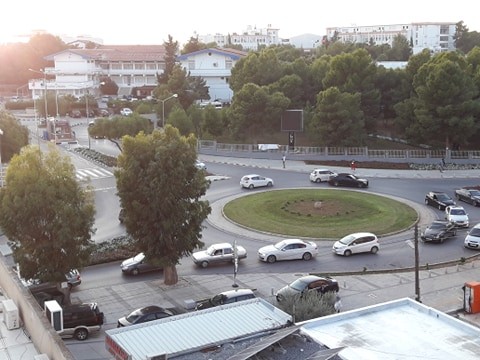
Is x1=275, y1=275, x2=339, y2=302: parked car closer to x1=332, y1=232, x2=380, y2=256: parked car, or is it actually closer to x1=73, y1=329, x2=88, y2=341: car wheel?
x1=332, y1=232, x2=380, y2=256: parked car

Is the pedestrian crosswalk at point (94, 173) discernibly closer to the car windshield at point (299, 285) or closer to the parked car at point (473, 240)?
the car windshield at point (299, 285)

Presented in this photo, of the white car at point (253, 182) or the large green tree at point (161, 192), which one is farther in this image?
the white car at point (253, 182)

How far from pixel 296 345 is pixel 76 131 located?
222ft

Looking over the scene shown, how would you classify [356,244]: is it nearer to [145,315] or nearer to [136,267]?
[136,267]

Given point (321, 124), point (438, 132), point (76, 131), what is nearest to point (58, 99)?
point (76, 131)

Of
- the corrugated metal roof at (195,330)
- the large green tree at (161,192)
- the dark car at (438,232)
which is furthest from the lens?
the dark car at (438,232)

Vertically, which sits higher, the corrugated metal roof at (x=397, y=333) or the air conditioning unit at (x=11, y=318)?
the air conditioning unit at (x=11, y=318)

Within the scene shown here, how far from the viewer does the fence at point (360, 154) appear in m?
55.8

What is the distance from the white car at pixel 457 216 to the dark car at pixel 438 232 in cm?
139

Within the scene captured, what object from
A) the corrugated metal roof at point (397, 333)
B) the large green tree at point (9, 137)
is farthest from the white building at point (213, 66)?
the corrugated metal roof at point (397, 333)

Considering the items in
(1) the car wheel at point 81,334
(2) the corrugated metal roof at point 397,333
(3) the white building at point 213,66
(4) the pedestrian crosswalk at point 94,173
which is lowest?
(1) the car wheel at point 81,334

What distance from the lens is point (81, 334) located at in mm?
22516

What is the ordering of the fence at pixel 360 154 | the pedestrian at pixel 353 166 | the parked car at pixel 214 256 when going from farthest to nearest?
the fence at pixel 360 154
the pedestrian at pixel 353 166
the parked car at pixel 214 256

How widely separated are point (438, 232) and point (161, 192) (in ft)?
52.2
